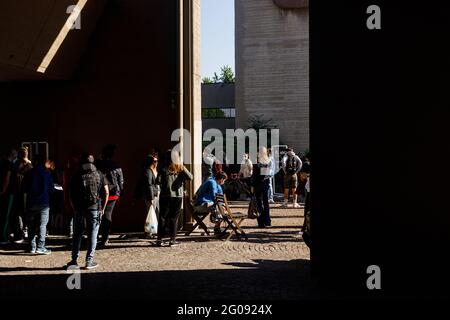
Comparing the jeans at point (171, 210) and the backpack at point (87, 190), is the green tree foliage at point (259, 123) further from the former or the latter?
the backpack at point (87, 190)

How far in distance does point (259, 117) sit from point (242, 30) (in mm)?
5233

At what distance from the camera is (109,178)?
9336 millimetres

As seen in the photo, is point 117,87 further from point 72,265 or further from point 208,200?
point 72,265

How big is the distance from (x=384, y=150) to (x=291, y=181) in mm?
9988

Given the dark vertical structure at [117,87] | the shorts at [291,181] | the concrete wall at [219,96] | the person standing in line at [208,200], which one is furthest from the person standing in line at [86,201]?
the concrete wall at [219,96]

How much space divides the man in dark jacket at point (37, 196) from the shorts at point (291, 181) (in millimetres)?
8558

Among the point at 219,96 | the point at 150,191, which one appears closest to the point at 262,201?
the point at 150,191

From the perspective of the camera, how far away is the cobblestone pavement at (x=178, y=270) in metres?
6.12

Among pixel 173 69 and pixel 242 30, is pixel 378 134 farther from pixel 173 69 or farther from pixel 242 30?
pixel 242 30

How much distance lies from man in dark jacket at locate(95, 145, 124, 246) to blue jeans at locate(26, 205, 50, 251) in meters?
1.09

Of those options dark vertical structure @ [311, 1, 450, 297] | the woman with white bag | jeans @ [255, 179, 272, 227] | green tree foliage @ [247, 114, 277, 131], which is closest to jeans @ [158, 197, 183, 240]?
the woman with white bag

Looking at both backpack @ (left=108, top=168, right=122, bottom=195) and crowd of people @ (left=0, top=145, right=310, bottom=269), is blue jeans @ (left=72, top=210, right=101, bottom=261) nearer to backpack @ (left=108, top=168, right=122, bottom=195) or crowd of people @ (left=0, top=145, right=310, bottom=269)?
crowd of people @ (left=0, top=145, right=310, bottom=269)

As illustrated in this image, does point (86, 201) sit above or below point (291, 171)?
above
